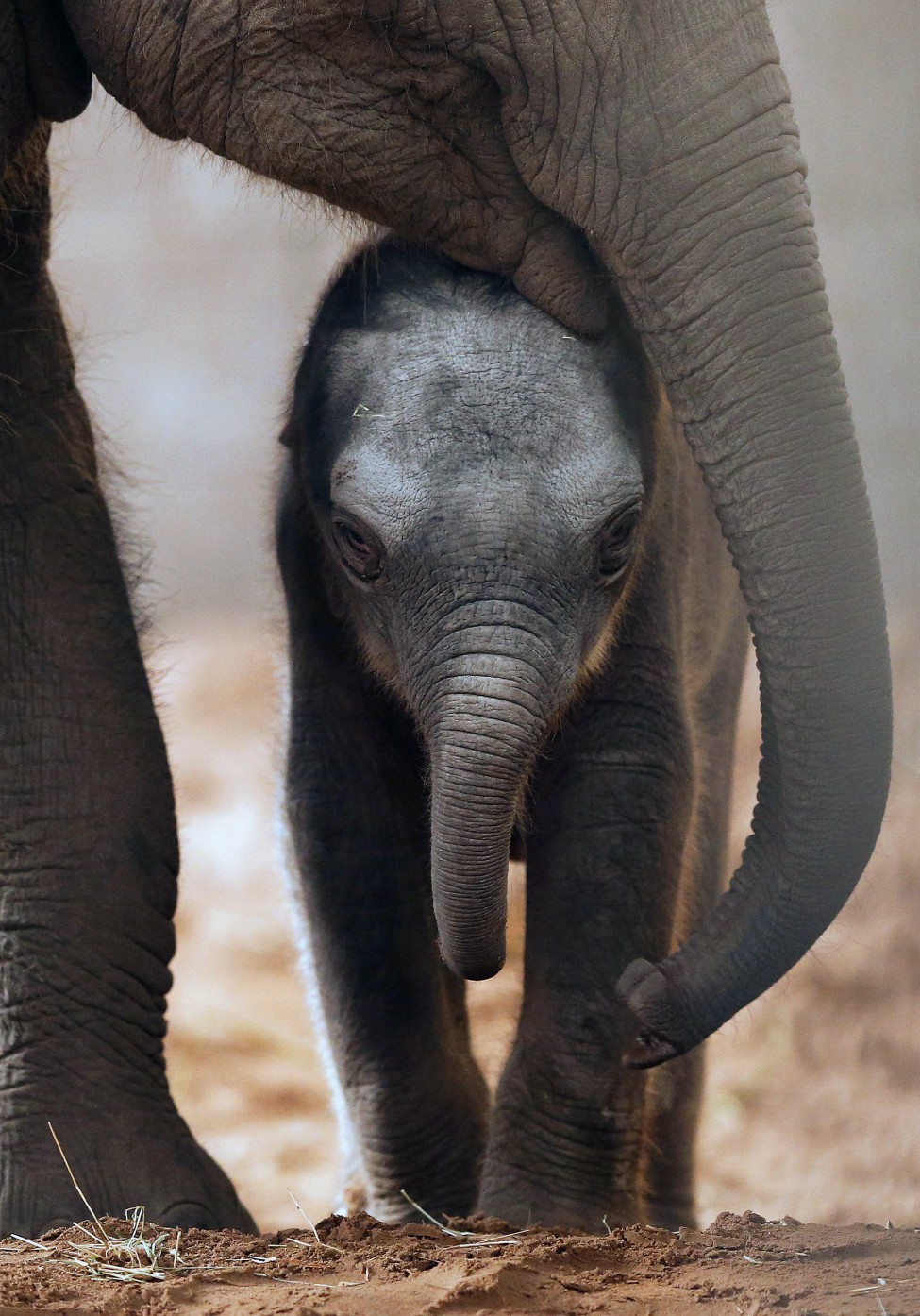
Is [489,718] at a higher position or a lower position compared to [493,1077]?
higher

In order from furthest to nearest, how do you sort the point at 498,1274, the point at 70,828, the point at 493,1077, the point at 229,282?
the point at 229,282
the point at 493,1077
the point at 70,828
the point at 498,1274

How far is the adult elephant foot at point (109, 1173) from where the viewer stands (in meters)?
3.75

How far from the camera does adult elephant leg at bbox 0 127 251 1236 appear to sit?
3.88 meters

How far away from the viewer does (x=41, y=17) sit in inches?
141

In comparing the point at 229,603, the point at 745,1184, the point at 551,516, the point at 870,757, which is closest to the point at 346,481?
the point at 551,516

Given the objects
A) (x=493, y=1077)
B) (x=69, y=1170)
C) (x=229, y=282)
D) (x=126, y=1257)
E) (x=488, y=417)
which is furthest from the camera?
(x=229, y=282)

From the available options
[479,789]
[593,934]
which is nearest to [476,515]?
[479,789]

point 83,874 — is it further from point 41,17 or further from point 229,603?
point 229,603

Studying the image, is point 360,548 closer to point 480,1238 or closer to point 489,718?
point 489,718

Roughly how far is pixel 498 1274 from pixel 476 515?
4.28 feet

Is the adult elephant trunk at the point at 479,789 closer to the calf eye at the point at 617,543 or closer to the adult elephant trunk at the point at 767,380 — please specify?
the calf eye at the point at 617,543

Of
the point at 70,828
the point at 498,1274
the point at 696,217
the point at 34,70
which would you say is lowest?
the point at 498,1274

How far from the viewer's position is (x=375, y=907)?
4.47 metres

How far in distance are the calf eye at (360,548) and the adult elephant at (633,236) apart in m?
0.56
